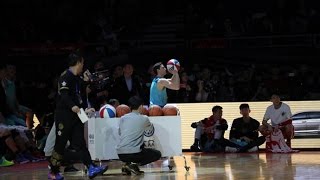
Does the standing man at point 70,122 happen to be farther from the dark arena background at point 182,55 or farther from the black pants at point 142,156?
the dark arena background at point 182,55

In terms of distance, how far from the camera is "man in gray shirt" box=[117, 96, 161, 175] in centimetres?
927

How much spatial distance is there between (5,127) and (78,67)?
12.7 ft

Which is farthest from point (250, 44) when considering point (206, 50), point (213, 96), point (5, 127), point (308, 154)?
point (5, 127)

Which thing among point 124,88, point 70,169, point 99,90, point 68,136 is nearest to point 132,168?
point 68,136

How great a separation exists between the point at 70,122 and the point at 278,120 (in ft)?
21.2

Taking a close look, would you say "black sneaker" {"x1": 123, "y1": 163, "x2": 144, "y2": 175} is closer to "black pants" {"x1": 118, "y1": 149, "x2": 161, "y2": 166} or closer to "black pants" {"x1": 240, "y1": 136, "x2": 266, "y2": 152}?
"black pants" {"x1": 118, "y1": 149, "x2": 161, "y2": 166}

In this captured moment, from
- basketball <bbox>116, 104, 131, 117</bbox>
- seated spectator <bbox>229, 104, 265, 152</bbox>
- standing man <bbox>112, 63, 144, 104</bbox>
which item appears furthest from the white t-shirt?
basketball <bbox>116, 104, 131, 117</bbox>

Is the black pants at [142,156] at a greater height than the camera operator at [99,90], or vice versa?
the camera operator at [99,90]

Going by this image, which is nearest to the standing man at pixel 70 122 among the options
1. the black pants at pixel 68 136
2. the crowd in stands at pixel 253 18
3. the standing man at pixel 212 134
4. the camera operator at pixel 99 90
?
the black pants at pixel 68 136

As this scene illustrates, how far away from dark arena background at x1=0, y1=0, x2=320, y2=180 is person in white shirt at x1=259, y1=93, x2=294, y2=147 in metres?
0.60

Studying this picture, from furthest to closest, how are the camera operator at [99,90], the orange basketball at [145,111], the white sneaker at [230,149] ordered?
the white sneaker at [230,149] < the camera operator at [99,90] < the orange basketball at [145,111]

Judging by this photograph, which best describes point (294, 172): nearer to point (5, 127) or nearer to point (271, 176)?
point (271, 176)

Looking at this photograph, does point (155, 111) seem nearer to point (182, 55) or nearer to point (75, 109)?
point (75, 109)

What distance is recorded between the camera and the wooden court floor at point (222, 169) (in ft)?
29.6
